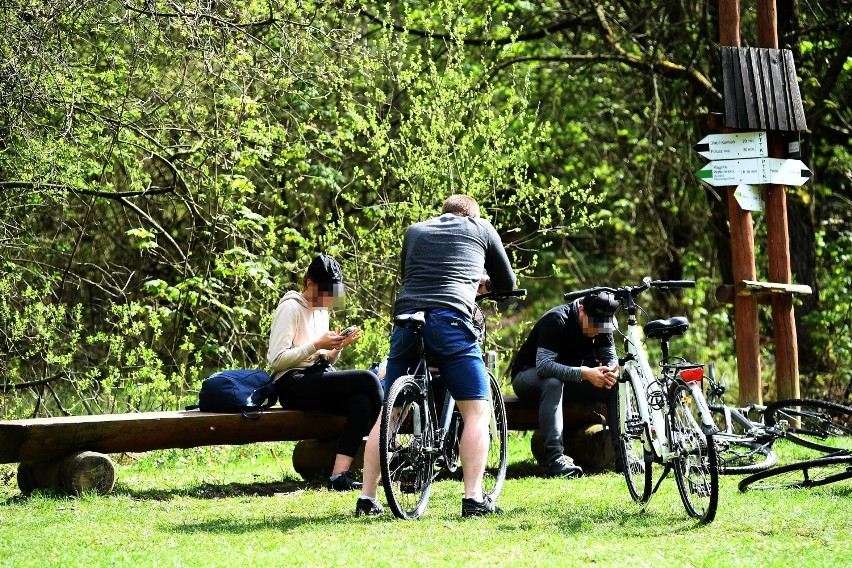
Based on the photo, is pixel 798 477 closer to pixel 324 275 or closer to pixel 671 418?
pixel 671 418

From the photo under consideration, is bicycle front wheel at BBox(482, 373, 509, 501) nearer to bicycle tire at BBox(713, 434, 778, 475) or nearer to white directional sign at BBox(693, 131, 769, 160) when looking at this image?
bicycle tire at BBox(713, 434, 778, 475)

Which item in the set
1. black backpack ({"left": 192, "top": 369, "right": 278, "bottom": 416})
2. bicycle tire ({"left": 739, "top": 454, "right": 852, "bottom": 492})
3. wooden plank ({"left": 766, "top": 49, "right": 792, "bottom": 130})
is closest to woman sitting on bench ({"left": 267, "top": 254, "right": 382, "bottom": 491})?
black backpack ({"left": 192, "top": 369, "right": 278, "bottom": 416})

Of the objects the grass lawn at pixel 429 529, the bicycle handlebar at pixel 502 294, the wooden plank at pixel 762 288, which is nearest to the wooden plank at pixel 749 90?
the wooden plank at pixel 762 288

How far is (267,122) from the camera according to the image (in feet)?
34.9

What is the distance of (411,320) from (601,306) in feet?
5.10

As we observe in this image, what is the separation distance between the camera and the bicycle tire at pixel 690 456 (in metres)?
5.43

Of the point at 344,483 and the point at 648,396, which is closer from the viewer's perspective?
the point at 648,396

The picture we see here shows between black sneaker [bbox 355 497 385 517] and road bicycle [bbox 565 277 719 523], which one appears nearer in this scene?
road bicycle [bbox 565 277 719 523]

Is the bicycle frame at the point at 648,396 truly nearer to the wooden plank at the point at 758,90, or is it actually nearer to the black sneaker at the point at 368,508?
the black sneaker at the point at 368,508

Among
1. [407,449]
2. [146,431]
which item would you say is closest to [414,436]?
[407,449]

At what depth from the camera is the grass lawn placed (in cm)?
490

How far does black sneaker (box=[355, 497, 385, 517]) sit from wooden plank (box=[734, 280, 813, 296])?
4.53 m

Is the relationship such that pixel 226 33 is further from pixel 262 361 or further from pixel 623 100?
pixel 623 100

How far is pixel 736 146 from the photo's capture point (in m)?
9.62
